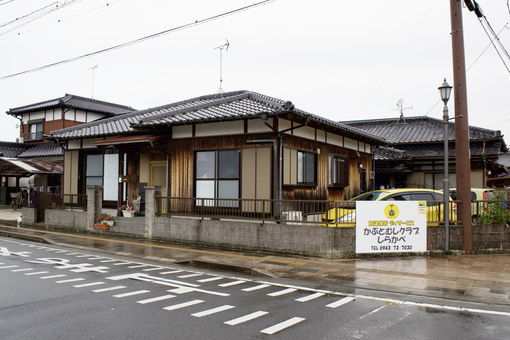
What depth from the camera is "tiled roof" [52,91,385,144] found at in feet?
41.0

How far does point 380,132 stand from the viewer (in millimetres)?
29703

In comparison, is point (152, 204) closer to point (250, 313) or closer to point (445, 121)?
point (250, 313)

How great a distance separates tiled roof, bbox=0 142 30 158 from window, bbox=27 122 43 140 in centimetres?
107

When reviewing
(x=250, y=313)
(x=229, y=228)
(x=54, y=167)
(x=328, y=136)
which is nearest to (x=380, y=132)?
(x=328, y=136)

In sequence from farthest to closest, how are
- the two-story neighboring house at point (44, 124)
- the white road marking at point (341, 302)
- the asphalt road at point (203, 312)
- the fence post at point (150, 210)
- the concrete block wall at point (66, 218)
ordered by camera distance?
the two-story neighboring house at point (44, 124) < the concrete block wall at point (66, 218) < the fence post at point (150, 210) < the white road marking at point (341, 302) < the asphalt road at point (203, 312)

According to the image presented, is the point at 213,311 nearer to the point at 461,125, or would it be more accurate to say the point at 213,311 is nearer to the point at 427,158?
the point at 461,125

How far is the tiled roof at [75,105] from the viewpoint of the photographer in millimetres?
31606

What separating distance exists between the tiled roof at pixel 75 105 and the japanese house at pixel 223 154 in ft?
45.0

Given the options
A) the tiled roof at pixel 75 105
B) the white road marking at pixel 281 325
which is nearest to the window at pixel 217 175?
the white road marking at pixel 281 325

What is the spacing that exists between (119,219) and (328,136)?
933 centimetres

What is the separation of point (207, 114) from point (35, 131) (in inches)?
1034

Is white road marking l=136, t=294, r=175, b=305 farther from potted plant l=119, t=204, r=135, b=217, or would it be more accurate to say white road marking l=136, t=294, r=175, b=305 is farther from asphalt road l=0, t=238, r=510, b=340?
potted plant l=119, t=204, r=135, b=217

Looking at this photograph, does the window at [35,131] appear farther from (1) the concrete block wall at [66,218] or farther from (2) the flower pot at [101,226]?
(2) the flower pot at [101,226]

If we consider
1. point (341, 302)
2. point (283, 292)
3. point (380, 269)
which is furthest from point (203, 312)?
point (380, 269)
